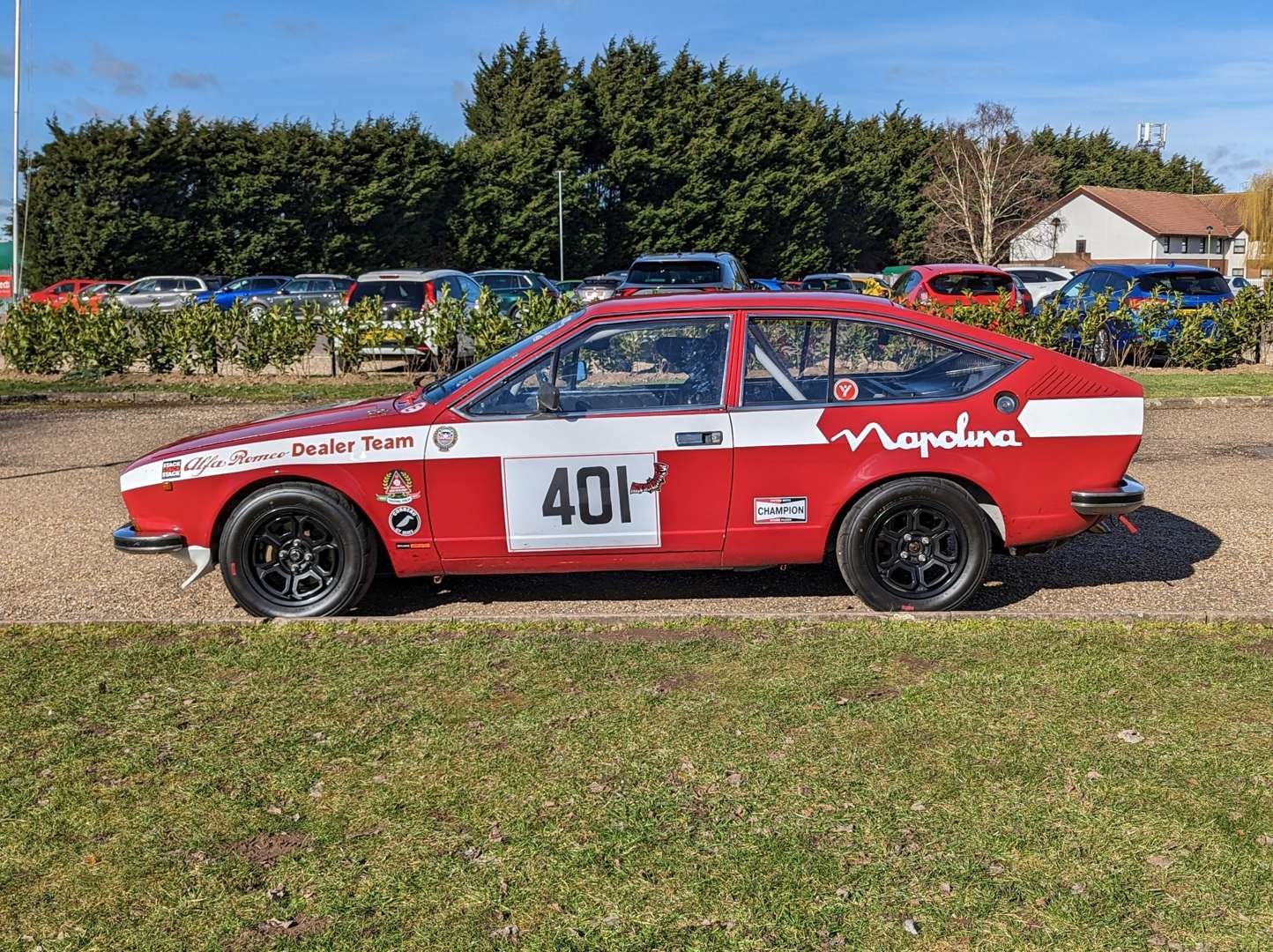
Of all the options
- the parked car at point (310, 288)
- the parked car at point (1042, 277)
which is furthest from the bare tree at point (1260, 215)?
the parked car at point (310, 288)

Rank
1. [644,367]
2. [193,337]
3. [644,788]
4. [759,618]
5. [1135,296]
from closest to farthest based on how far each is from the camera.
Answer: [644,788], [759,618], [644,367], [193,337], [1135,296]

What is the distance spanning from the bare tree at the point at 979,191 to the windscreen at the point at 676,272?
56.9 m

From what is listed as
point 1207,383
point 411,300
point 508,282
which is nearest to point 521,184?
point 508,282

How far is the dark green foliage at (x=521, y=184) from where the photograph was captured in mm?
45000

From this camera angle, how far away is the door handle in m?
6.44

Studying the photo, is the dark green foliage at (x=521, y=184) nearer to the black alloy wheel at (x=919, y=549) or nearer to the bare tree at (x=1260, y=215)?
the bare tree at (x=1260, y=215)

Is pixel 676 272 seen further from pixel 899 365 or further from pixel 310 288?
pixel 310 288

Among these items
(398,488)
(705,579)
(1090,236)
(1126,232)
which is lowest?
(705,579)

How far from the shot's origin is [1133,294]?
1922cm

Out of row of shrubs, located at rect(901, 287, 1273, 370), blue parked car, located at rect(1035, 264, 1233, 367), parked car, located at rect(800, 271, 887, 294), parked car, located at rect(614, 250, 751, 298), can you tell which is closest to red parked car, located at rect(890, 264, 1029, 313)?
blue parked car, located at rect(1035, 264, 1233, 367)

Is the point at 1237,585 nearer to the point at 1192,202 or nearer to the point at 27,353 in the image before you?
the point at 27,353

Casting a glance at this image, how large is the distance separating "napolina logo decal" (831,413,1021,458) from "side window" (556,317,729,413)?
0.72 meters

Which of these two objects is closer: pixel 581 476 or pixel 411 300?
pixel 581 476

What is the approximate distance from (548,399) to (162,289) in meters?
32.5
